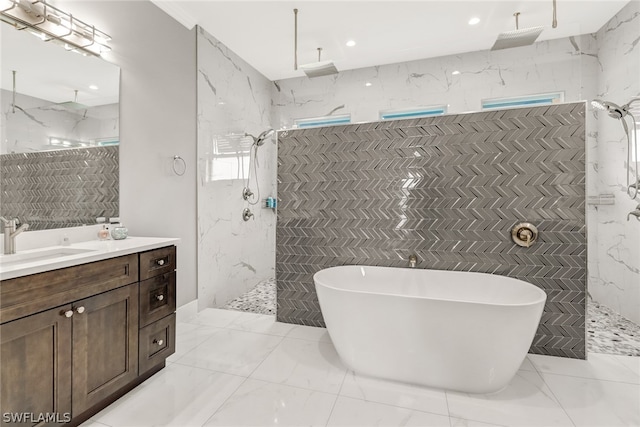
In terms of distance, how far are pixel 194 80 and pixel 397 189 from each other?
2.37 m

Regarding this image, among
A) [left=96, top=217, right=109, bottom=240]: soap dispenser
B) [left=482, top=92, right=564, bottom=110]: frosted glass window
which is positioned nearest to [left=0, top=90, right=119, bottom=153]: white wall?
[left=96, top=217, right=109, bottom=240]: soap dispenser

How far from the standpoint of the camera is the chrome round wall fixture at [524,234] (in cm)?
234

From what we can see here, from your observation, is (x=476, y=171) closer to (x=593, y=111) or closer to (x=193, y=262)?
(x=593, y=111)

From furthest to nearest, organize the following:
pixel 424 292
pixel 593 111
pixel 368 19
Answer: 1. pixel 593 111
2. pixel 368 19
3. pixel 424 292

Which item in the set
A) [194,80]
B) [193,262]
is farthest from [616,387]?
[194,80]

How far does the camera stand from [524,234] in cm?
235

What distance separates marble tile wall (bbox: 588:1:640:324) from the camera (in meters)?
2.80

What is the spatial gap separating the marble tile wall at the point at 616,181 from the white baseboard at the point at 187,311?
166 inches

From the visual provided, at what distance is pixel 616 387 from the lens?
6.22ft

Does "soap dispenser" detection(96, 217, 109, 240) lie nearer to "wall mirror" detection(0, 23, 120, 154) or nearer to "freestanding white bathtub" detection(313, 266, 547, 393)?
"wall mirror" detection(0, 23, 120, 154)

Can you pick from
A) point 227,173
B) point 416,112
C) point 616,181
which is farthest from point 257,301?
point 616,181

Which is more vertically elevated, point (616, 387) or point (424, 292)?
point (424, 292)

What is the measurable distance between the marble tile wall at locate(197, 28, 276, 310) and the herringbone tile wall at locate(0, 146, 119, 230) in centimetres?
102

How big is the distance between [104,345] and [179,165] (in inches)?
70.7
